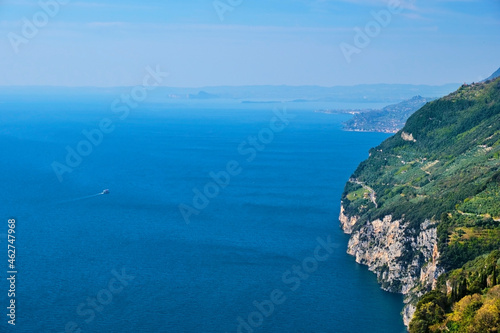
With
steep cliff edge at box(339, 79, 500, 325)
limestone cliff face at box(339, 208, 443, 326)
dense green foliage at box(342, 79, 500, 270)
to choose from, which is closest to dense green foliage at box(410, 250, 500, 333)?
steep cliff edge at box(339, 79, 500, 325)

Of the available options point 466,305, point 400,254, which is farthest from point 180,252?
point 466,305

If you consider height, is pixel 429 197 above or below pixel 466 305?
above

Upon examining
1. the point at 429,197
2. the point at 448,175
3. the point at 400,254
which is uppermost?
the point at 448,175

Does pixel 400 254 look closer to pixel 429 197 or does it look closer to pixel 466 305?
pixel 429 197

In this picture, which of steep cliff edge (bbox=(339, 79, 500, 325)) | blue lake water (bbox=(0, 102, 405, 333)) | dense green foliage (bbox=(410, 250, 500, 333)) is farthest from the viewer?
steep cliff edge (bbox=(339, 79, 500, 325))

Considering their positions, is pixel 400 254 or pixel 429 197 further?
pixel 429 197

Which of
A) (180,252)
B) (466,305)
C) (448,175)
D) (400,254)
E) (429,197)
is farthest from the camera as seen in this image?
(448,175)

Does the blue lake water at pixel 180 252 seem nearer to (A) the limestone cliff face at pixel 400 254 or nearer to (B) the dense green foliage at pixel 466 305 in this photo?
(A) the limestone cliff face at pixel 400 254

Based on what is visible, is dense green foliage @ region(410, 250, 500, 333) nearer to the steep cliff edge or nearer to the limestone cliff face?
the steep cliff edge
